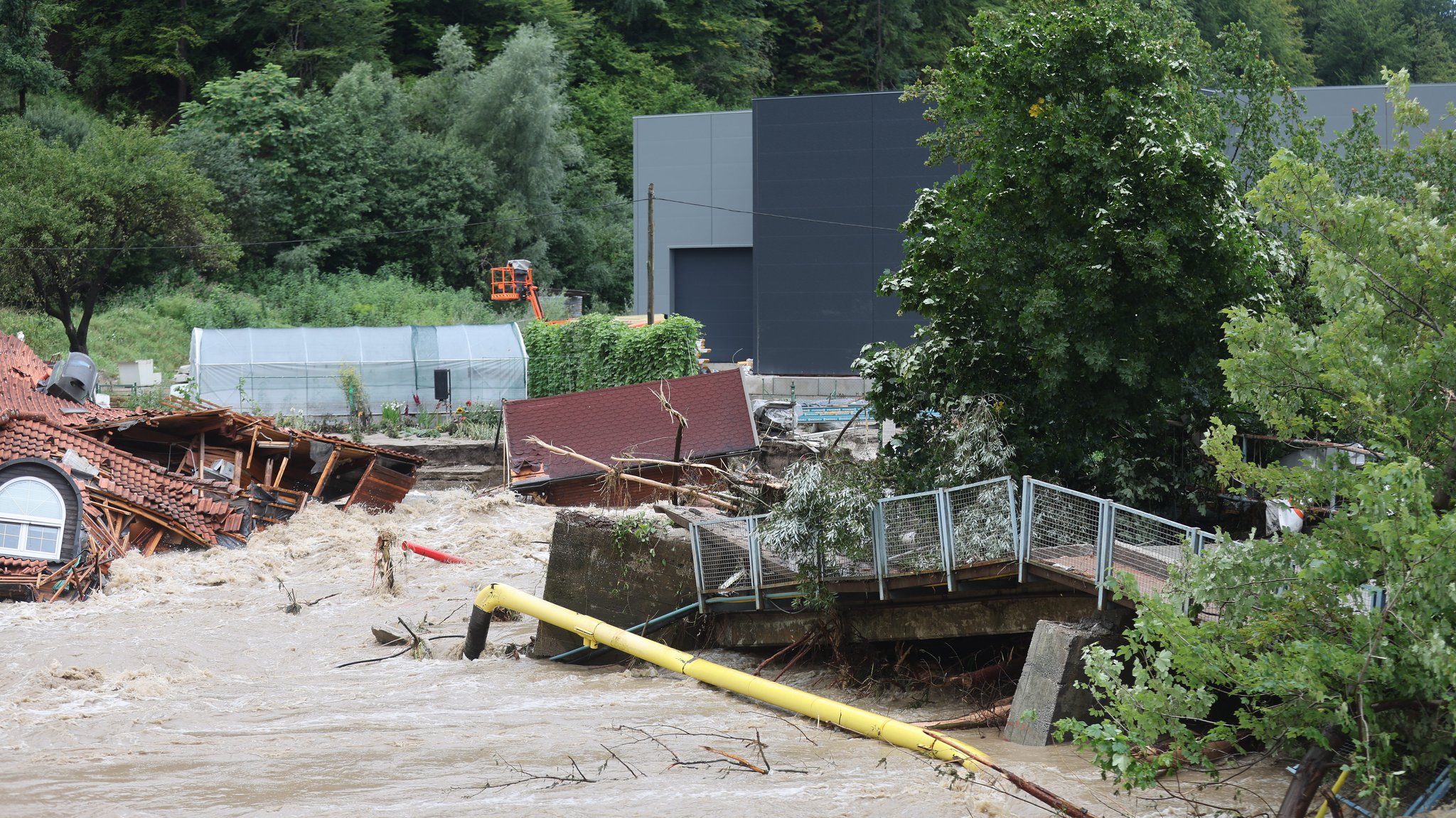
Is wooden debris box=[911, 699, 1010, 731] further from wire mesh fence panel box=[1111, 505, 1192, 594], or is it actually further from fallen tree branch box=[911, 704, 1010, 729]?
wire mesh fence panel box=[1111, 505, 1192, 594]

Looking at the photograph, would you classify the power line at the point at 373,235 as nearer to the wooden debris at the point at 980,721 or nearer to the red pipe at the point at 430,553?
the red pipe at the point at 430,553

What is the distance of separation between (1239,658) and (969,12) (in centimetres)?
6674

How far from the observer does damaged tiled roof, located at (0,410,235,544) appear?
21.6 m

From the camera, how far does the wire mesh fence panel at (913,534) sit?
40.7 ft

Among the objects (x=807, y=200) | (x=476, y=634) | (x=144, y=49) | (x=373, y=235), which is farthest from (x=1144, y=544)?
(x=144, y=49)

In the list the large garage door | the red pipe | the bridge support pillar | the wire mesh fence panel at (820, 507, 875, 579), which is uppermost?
the large garage door

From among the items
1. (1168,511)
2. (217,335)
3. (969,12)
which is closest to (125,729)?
(1168,511)

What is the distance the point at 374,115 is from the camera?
184 ft

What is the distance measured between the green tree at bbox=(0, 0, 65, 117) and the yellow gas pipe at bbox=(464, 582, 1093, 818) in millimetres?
43916

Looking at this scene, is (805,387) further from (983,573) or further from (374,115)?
(983,573)

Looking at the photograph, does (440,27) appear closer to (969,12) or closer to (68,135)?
(68,135)

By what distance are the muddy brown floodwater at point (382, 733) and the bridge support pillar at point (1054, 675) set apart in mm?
298

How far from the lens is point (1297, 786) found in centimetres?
736

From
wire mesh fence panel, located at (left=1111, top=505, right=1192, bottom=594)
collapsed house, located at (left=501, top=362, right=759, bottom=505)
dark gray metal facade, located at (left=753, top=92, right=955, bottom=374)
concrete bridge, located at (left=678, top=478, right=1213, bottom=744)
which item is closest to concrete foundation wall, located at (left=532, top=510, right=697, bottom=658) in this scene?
concrete bridge, located at (left=678, top=478, right=1213, bottom=744)
